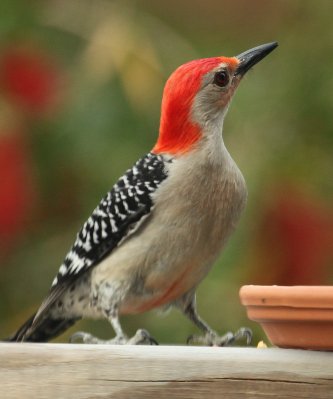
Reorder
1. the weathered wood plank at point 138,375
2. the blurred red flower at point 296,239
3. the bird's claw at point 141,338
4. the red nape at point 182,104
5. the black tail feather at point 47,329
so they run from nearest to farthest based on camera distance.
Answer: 1. the weathered wood plank at point 138,375
2. the bird's claw at point 141,338
3. the red nape at point 182,104
4. the black tail feather at point 47,329
5. the blurred red flower at point 296,239

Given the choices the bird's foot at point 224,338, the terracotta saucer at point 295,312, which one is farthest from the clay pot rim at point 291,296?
the bird's foot at point 224,338

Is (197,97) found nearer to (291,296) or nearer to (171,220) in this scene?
(171,220)

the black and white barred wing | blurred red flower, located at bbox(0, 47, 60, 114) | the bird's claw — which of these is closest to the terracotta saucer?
the bird's claw

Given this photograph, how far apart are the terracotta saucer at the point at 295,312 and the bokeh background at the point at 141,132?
1735 millimetres

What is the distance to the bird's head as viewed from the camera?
3.03 m

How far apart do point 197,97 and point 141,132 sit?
1.15 metres

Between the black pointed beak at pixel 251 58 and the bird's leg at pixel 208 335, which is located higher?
the black pointed beak at pixel 251 58

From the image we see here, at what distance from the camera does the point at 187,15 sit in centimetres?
464

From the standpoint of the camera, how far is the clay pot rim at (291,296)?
82.0 inches

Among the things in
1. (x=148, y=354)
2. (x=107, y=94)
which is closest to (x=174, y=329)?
(x=107, y=94)

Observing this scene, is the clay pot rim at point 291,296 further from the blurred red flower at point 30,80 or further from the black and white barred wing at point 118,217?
the blurred red flower at point 30,80

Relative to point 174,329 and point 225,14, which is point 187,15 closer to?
point 225,14

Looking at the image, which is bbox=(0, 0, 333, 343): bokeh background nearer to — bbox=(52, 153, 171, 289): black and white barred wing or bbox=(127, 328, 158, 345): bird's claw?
bbox=(52, 153, 171, 289): black and white barred wing

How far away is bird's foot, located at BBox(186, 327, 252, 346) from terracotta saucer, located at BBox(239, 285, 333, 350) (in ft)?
2.18
